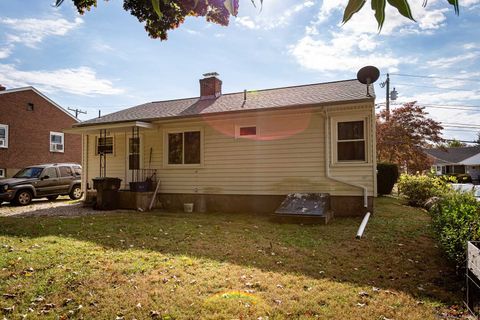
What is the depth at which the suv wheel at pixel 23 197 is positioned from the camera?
516 inches

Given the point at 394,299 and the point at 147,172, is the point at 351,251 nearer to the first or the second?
the point at 394,299

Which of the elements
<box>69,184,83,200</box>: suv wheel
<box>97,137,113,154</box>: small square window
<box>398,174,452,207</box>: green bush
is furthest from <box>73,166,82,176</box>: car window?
<box>398,174,452,207</box>: green bush

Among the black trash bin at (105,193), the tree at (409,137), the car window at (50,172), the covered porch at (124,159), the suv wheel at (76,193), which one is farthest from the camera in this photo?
the tree at (409,137)

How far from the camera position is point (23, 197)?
13.3 metres

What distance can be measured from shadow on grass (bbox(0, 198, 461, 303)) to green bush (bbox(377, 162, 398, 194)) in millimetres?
6494

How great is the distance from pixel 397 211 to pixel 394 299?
7.87 meters

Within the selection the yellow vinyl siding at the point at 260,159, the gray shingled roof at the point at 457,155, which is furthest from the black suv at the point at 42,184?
the gray shingled roof at the point at 457,155

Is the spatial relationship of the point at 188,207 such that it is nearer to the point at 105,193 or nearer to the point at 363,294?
the point at 105,193

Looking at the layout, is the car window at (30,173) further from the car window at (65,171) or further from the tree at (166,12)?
the tree at (166,12)

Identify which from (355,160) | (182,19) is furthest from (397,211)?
(182,19)

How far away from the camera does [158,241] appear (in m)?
6.59

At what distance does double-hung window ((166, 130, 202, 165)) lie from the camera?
39.0ft

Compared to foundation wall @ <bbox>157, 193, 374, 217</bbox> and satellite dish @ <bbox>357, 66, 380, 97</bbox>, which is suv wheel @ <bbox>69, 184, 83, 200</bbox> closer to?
foundation wall @ <bbox>157, 193, 374, 217</bbox>

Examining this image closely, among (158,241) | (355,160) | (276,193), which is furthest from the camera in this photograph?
(276,193)
